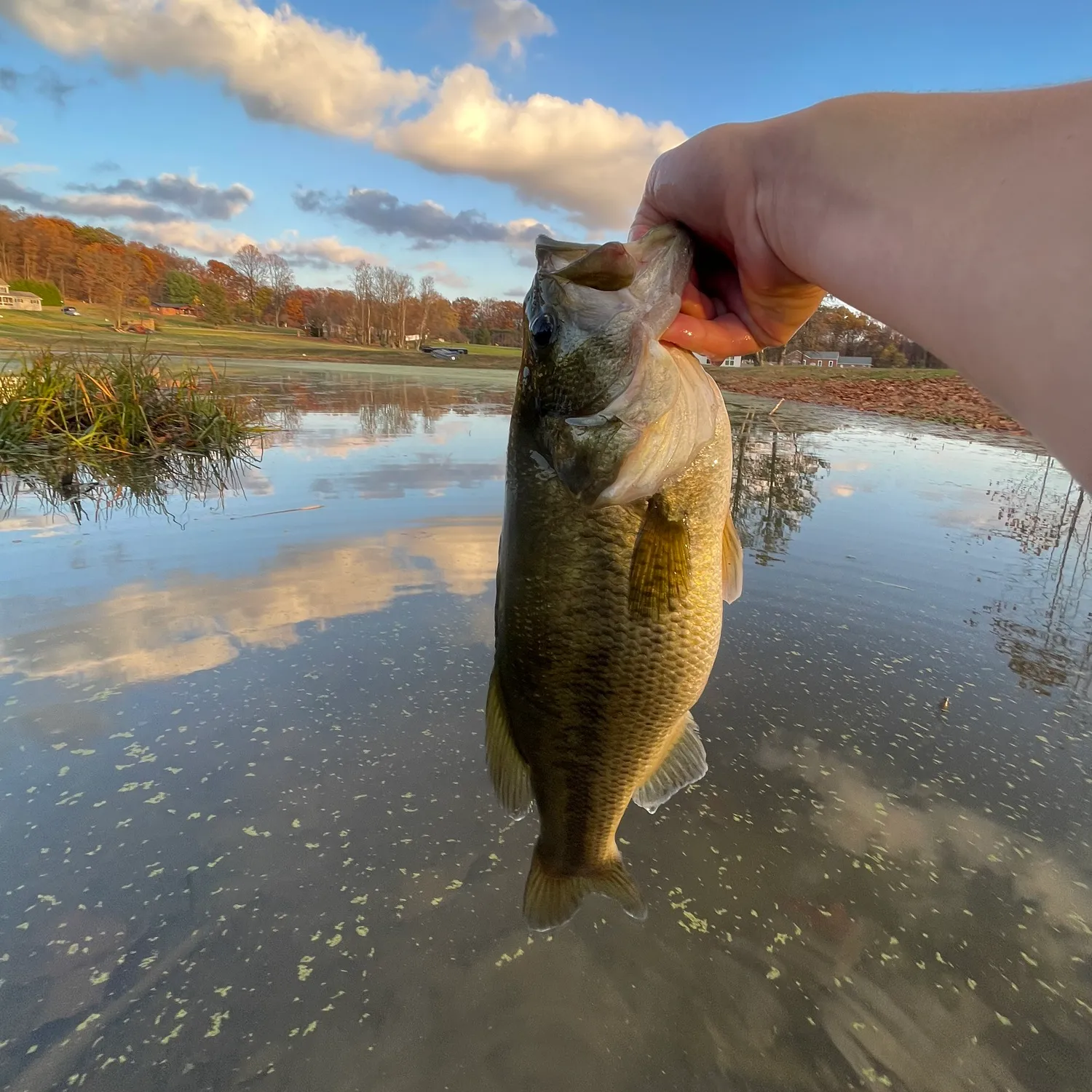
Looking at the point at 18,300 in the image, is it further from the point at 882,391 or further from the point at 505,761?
the point at 505,761

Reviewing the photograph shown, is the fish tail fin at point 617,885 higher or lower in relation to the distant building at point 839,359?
lower

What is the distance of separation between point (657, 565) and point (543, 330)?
0.65 meters

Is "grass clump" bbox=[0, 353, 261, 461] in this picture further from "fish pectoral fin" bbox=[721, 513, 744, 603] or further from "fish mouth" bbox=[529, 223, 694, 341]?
"fish pectoral fin" bbox=[721, 513, 744, 603]

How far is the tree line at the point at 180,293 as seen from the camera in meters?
68.4

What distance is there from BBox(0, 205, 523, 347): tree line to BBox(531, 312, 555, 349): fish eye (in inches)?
2455

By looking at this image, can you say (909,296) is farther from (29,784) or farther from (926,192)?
(29,784)

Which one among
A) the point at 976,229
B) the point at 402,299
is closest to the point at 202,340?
the point at 402,299

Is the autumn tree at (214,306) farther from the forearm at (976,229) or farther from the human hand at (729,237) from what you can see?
the forearm at (976,229)

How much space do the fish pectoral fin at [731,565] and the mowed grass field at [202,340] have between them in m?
30.3

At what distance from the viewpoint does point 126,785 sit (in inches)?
110

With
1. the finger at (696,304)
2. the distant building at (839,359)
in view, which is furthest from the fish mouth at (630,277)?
the distant building at (839,359)

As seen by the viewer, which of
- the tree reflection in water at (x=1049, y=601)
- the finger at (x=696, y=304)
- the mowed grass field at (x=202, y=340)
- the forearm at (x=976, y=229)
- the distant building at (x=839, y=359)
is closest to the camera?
the forearm at (x=976, y=229)

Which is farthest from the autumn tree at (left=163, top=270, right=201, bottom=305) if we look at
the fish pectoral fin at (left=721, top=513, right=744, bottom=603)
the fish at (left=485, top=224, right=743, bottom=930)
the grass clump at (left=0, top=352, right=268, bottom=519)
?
the fish pectoral fin at (left=721, top=513, right=744, bottom=603)

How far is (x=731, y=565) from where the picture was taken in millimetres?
1788
